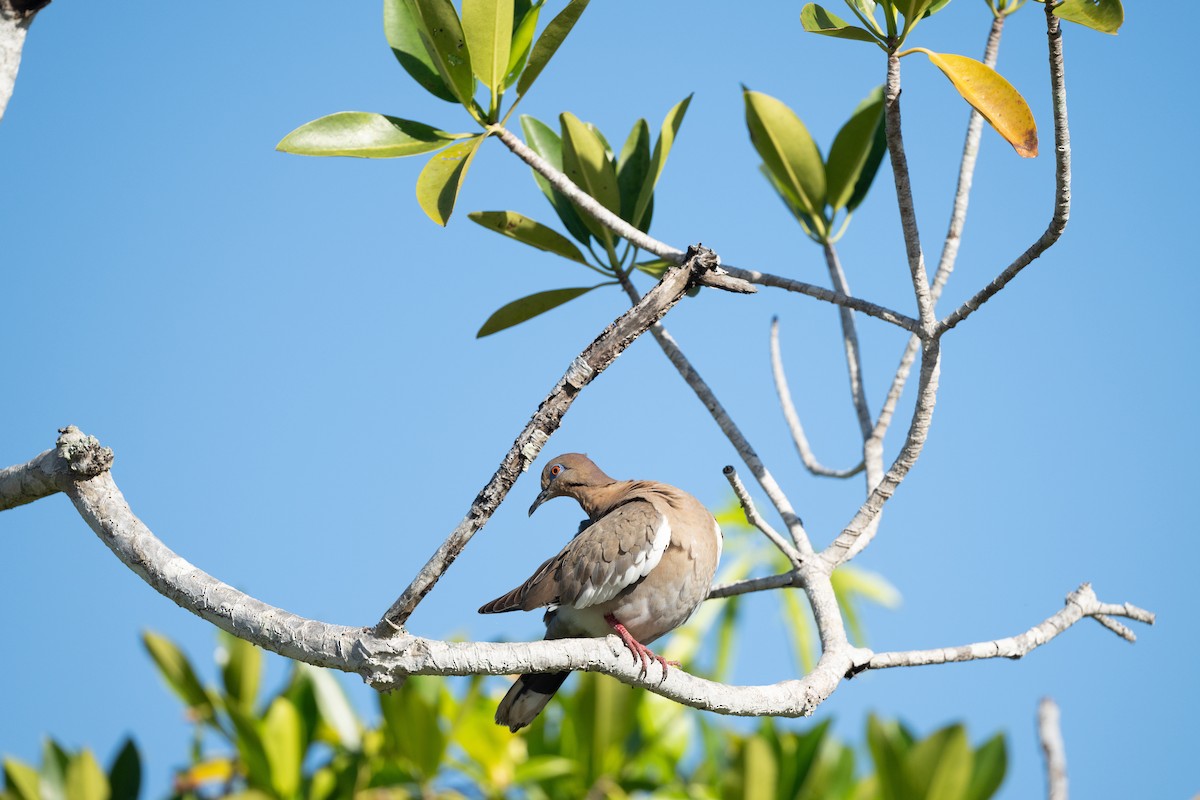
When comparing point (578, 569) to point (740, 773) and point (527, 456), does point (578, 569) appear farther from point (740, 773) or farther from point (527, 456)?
point (740, 773)

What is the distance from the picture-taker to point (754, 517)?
3.23 meters

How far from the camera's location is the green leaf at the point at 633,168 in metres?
3.79

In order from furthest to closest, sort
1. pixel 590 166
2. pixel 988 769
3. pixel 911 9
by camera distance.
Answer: pixel 988 769 < pixel 590 166 < pixel 911 9

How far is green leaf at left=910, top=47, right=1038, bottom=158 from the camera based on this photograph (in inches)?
105

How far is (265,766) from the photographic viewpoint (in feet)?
16.0

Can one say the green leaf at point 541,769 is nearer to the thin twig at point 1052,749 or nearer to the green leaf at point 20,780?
the green leaf at point 20,780

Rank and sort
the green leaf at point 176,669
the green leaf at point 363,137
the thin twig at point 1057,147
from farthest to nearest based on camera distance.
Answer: the green leaf at point 176,669, the green leaf at point 363,137, the thin twig at point 1057,147

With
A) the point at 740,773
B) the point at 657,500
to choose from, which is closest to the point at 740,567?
the point at 740,773

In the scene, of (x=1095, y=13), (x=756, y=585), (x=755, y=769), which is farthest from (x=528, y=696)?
(x=1095, y=13)

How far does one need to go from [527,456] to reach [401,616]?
1.35 feet

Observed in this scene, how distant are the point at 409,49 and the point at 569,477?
1628mm

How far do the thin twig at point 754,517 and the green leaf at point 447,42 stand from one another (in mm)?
1473

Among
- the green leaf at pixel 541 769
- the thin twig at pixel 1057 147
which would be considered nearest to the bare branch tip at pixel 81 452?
the thin twig at pixel 1057 147

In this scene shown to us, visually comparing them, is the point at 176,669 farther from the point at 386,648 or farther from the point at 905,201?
the point at 905,201
